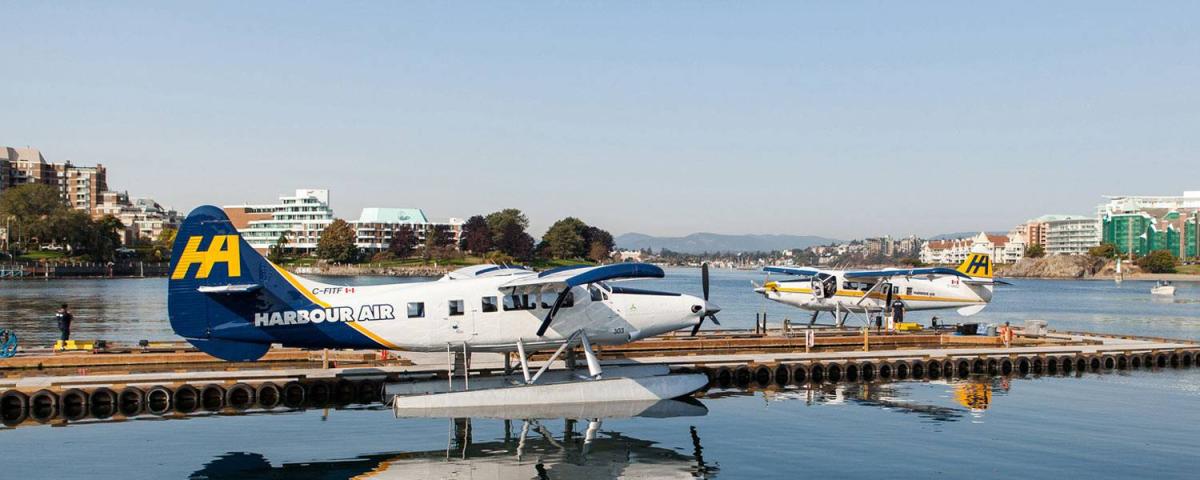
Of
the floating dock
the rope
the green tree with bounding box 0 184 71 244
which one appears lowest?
the floating dock

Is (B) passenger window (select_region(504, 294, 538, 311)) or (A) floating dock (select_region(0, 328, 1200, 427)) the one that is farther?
(A) floating dock (select_region(0, 328, 1200, 427))

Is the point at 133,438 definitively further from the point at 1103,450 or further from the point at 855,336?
the point at 855,336

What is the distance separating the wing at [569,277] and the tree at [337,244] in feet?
554

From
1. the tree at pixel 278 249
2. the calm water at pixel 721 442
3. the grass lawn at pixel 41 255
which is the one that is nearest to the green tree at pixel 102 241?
the grass lawn at pixel 41 255

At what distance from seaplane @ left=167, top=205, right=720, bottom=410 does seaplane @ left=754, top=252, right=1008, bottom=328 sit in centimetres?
1637

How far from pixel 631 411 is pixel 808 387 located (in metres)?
8.28

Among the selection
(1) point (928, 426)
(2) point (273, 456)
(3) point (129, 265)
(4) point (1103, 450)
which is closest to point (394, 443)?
(2) point (273, 456)

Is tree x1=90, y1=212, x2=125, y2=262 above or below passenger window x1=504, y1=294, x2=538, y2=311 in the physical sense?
above

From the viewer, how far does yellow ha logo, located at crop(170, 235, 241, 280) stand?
19.9 m

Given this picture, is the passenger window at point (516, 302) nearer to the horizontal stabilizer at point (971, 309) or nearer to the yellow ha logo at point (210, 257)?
the yellow ha logo at point (210, 257)

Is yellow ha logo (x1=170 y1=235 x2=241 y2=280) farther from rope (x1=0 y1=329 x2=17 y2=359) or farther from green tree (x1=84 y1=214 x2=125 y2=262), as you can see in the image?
green tree (x1=84 y1=214 x2=125 y2=262)

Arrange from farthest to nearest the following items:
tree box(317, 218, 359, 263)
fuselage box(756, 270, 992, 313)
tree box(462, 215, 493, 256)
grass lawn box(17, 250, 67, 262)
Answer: tree box(462, 215, 493, 256) → tree box(317, 218, 359, 263) → grass lawn box(17, 250, 67, 262) → fuselage box(756, 270, 992, 313)

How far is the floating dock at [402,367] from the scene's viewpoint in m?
21.3

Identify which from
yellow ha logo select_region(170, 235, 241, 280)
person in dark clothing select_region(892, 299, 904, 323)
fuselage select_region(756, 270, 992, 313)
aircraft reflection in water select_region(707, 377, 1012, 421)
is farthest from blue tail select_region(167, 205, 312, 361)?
person in dark clothing select_region(892, 299, 904, 323)
